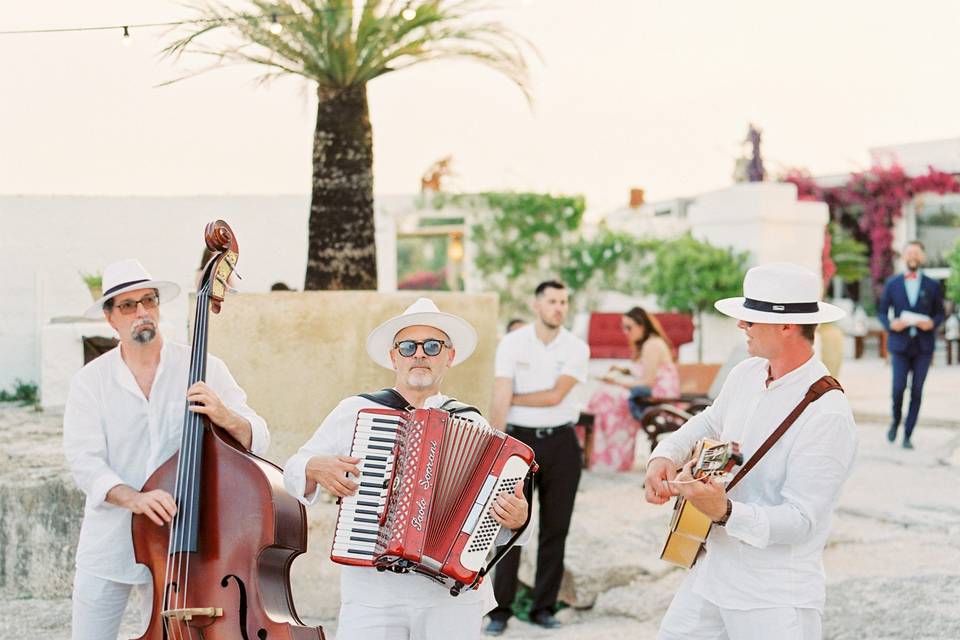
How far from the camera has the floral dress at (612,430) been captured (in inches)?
361

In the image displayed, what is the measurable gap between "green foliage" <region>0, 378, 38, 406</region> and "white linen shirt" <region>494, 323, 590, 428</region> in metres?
6.43

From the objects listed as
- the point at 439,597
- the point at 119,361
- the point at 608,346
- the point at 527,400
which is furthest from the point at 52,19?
the point at 608,346

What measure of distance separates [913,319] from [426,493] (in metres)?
7.53

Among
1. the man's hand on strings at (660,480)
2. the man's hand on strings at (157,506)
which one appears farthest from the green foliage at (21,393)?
the man's hand on strings at (660,480)

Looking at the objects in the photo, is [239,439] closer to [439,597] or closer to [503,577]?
[439,597]

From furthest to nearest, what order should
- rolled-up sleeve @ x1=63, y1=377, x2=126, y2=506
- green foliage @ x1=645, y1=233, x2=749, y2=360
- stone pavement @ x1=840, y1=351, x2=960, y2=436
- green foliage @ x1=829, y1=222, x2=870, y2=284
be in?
green foliage @ x1=829, y1=222, x2=870, y2=284 → green foliage @ x1=645, y1=233, x2=749, y2=360 → stone pavement @ x1=840, y1=351, x2=960, y2=436 → rolled-up sleeve @ x1=63, y1=377, x2=126, y2=506

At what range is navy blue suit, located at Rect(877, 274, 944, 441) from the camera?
948 cm

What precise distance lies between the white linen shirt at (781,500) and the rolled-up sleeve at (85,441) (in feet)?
6.25

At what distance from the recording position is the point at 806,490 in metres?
3.07

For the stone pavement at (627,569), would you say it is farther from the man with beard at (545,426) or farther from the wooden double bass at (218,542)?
the wooden double bass at (218,542)

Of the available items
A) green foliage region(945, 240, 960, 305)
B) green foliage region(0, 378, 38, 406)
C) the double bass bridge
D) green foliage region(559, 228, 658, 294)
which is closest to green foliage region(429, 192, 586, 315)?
green foliage region(559, 228, 658, 294)

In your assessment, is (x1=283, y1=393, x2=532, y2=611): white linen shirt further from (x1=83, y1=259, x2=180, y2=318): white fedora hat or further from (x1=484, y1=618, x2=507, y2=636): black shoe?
(x1=484, y1=618, x2=507, y2=636): black shoe

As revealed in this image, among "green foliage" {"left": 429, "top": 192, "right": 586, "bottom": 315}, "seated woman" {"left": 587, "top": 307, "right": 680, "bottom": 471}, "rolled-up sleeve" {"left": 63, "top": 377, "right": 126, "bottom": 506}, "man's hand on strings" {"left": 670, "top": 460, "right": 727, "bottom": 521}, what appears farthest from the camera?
"green foliage" {"left": 429, "top": 192, "right": 586, "bottom": 315}

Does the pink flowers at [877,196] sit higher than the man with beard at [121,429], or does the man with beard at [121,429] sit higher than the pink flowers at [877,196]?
the pink flowers at [877,196]
